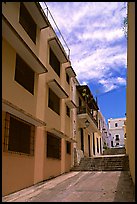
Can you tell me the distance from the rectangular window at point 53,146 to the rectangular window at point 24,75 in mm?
3224

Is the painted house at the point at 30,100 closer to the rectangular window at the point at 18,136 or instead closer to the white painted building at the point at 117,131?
the rectangular window at the point at 18,136

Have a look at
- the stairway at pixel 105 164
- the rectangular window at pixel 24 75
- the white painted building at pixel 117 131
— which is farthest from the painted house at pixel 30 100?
the white painted building at pixel 117 131

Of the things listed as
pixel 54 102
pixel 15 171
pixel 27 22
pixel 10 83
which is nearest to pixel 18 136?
pixel 15 171

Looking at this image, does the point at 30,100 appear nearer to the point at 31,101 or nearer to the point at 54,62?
the point at 31,101

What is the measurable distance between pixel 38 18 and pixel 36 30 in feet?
1.90

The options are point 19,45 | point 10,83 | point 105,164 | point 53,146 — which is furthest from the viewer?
point 105,164

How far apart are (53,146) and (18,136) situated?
172 inches

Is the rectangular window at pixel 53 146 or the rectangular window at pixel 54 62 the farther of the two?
the rectangular window at pixel 54 62

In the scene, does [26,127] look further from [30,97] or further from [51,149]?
[51,149]

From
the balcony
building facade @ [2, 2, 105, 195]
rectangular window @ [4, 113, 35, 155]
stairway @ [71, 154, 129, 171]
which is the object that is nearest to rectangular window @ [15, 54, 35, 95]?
building facade @ [2, 2, 105, 195]

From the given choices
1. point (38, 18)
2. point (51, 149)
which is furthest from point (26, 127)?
point (38, 18)

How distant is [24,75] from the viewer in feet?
31.8

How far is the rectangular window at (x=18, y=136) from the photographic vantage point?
316 inches

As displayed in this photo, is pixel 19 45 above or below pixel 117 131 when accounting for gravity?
above
